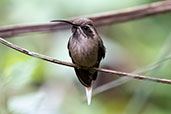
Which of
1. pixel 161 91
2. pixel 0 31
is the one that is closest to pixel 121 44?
pixel 161 91

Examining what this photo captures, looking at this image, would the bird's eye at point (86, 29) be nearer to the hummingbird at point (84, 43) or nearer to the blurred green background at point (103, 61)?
the hummingbird at point (84, 43)

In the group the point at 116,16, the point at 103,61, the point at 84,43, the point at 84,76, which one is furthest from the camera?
the point at 103,61

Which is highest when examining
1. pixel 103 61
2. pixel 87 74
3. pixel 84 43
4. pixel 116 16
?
pixel 84 43

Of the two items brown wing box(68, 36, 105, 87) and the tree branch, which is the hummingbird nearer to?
brown wing box(68, 36, 105, 87)

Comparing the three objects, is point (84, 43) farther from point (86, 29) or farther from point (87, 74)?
point (87, 74)

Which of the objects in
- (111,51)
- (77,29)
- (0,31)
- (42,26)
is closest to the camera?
(77,29)

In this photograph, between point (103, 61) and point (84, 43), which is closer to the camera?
point (84, 43)

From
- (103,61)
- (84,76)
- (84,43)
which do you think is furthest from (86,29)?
(103,61)

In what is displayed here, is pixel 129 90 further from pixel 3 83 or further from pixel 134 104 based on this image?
pixel 3 83

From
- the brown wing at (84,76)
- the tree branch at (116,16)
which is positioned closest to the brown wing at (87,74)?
the brown wing at (84,76)
